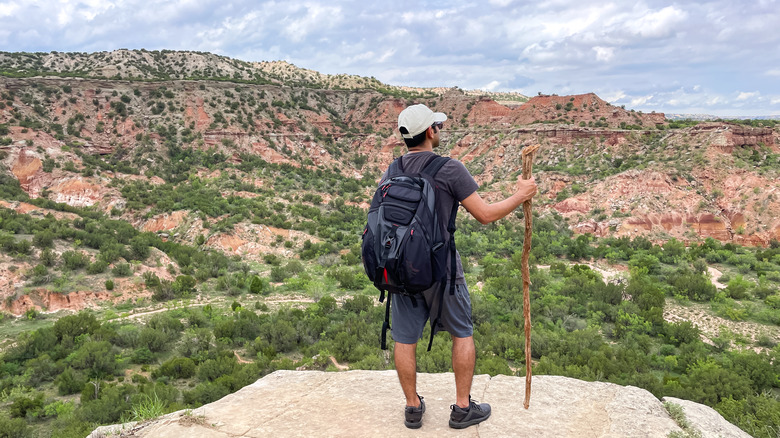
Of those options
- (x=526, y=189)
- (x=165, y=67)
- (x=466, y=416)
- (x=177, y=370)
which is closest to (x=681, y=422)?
(x=466, y=416)

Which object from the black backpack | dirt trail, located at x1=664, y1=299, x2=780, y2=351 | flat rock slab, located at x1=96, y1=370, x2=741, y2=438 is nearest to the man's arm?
the black backpack

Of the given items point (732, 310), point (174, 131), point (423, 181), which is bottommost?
point (732, 310)

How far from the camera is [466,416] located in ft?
9.91

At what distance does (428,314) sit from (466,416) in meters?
0.77

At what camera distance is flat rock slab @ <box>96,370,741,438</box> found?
301cm

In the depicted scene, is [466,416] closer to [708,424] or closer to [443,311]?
[443,311]

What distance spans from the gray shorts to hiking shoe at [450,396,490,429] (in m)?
0.52

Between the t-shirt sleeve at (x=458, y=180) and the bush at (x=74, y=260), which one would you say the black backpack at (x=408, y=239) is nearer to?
the t-shirt sleeve at (x=458, y=180)

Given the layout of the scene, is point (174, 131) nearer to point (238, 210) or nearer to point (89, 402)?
point (238, 210)

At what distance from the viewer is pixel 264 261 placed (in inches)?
800

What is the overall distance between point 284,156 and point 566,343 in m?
33.3

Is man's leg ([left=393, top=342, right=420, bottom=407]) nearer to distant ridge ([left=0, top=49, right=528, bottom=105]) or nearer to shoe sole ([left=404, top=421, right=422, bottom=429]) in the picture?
shoe sole ([left=404, top=421, right=422, bottom=429])

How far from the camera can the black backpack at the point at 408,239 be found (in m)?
2.64

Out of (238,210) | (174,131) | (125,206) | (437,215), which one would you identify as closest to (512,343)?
(437,215)
